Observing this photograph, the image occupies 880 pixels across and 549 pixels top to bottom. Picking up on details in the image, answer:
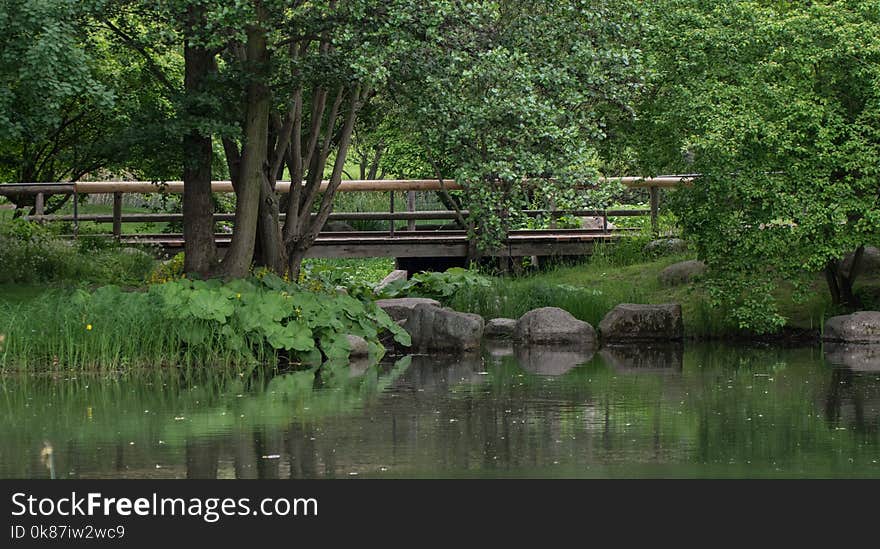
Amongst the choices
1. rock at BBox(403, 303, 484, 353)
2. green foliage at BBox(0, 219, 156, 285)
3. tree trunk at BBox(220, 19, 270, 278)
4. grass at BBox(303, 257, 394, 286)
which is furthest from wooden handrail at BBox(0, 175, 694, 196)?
grass at BBox(303, 257, 394, 286)

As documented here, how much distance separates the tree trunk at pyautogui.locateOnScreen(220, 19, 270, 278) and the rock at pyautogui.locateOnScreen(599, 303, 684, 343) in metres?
4.88

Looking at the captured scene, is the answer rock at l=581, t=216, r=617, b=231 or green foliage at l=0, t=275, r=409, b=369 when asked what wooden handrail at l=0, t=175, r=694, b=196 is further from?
green foliage at l=0, t=275, r=409, b=369

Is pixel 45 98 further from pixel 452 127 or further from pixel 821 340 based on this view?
pixel 821 340

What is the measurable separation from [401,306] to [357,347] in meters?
2.36

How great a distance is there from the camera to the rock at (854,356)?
598 inches

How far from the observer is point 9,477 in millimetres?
8453

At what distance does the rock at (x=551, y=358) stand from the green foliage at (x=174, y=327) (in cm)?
214

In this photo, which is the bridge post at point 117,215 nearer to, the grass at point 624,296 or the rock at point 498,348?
the grass at point 624,296

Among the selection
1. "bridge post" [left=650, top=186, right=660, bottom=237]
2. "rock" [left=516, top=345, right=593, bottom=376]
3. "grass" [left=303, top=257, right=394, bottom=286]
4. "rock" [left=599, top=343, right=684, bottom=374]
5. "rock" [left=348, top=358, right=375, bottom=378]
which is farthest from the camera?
"grass" [left=303, top=257, right=394, bottom=286]

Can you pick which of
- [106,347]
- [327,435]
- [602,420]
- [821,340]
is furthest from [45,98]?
[821,340]

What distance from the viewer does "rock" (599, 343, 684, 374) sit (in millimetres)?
15328

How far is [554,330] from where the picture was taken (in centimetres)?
1855

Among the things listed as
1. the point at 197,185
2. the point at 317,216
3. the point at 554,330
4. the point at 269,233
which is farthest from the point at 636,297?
the point at 197,185

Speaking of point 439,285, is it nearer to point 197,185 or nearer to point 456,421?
point 197,185
